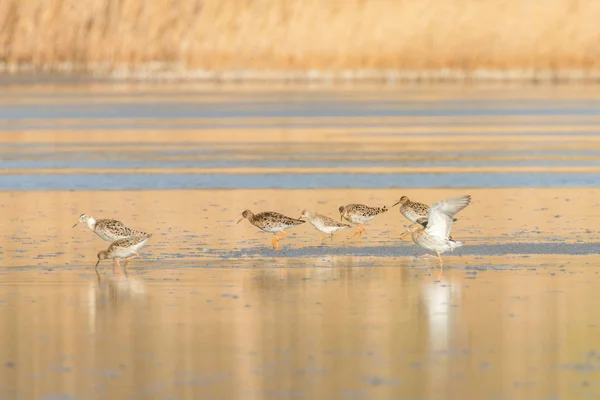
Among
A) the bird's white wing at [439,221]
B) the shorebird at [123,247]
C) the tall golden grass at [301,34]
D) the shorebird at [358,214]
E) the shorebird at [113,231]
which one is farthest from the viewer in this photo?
the tall golden grass at [301,34]

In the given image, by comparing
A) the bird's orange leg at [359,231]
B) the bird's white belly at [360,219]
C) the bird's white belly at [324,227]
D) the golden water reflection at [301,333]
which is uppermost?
the bird's white belly at [360,219]

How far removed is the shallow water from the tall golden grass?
255ft

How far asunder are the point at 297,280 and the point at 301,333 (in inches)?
110

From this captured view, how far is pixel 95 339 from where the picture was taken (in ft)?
36.3

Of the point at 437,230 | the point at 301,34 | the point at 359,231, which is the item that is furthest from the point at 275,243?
the point at 301,34

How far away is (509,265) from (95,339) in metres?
5.02

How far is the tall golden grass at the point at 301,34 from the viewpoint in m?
111

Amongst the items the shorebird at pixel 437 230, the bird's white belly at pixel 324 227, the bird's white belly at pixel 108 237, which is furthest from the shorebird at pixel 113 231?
the shorebird at pixel 437 230

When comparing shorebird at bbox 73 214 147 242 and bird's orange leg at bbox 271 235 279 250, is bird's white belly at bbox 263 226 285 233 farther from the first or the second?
shorebird at bbox 73 214 147 242

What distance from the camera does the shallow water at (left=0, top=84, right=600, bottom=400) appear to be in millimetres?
9859

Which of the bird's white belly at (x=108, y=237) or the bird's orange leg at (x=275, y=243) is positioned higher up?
the bird's white belly at (x=108, y=237)

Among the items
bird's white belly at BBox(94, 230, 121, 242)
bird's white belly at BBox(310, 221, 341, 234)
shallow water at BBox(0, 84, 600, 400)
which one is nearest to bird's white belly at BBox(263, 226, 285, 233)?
shallow water at BBox(0, 84, 600, 400)

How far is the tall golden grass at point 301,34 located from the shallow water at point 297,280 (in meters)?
77.6

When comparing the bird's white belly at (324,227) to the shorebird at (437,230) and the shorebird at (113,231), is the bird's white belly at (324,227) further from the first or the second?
the shorebird at (437,230)
